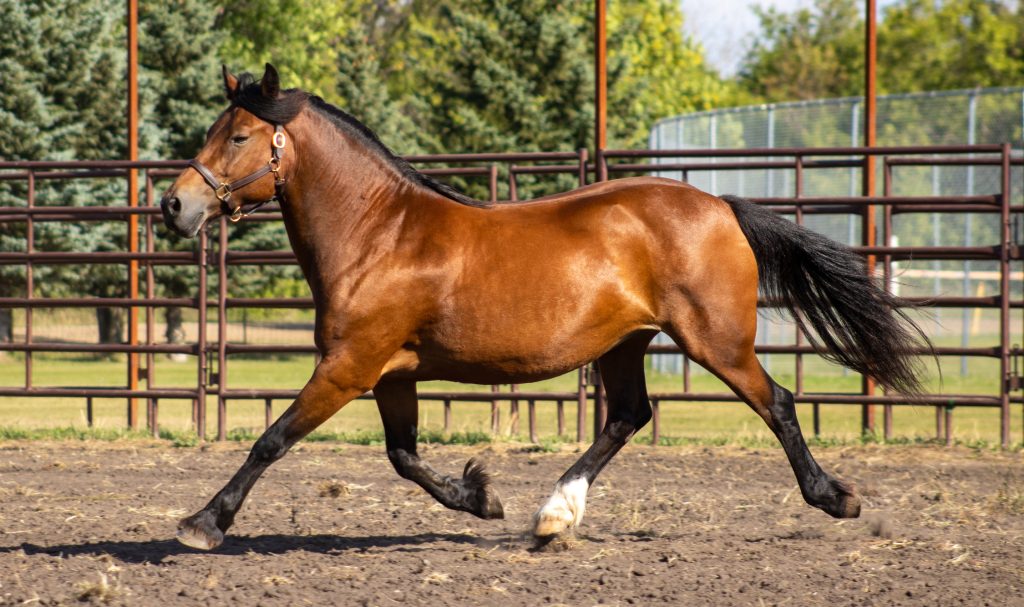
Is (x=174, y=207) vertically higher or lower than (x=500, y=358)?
higher

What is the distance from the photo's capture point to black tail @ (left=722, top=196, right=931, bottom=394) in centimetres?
546

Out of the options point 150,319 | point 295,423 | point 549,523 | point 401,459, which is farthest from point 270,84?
point 150,319

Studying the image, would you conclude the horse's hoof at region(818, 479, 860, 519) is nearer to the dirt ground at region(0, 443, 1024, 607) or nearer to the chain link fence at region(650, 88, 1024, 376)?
the dirt ground at region(0, 443, 1024, 607)

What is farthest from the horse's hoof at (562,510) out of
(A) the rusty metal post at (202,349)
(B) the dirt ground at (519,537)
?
(A) the rusty metal post at (202,349)

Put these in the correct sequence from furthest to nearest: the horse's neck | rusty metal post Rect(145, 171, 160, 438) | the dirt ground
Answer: rusty metal post Rect(145, 171, 160, 438)
the horse's neck
the dirt ground

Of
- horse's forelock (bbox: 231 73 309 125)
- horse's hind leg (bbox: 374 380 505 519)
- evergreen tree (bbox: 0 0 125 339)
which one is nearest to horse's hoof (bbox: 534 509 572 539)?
horse's hind leg (bbox: 374 380 505 519)

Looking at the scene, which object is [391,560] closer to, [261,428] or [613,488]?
[613,488]

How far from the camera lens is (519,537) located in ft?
17.4

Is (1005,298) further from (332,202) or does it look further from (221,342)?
(221,342)

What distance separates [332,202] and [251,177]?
0.34m

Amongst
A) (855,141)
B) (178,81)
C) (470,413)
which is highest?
(178,81)

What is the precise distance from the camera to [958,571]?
4.54 metres

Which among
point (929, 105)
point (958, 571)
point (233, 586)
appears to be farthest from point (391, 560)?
point (929, 105)

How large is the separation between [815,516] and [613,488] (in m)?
1.23
